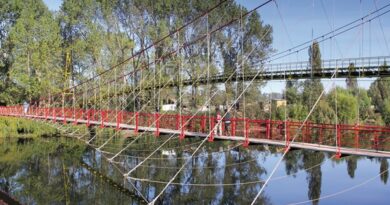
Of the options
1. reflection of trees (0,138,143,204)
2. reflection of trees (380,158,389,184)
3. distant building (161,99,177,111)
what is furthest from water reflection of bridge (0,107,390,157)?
distant building (161,99,177,111)

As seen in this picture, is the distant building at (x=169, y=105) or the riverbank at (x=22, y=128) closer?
the riverbank at (x=22, y=128)

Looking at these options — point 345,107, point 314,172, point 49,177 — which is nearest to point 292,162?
point 314,172

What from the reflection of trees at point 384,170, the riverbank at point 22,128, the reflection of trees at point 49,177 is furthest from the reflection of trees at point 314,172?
the riverbank at point 22,128

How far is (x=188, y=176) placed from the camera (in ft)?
78.8

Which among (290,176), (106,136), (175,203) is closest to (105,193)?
(175,203)

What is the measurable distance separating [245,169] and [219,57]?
1779 centimetres

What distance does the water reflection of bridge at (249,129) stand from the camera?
13.4m

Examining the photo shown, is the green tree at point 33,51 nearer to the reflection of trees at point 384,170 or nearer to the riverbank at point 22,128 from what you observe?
the riverbank at point 22,128

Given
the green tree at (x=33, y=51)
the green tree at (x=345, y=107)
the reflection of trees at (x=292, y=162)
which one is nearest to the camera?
the reflection of trees at (x=292, y=162)

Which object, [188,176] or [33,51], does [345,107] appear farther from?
[33,51]

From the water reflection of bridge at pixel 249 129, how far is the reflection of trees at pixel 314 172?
1.78m

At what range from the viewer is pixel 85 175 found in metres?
24.5

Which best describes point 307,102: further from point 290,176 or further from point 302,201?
point 302,201

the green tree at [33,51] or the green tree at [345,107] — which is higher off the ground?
the green tree at [33,51]
